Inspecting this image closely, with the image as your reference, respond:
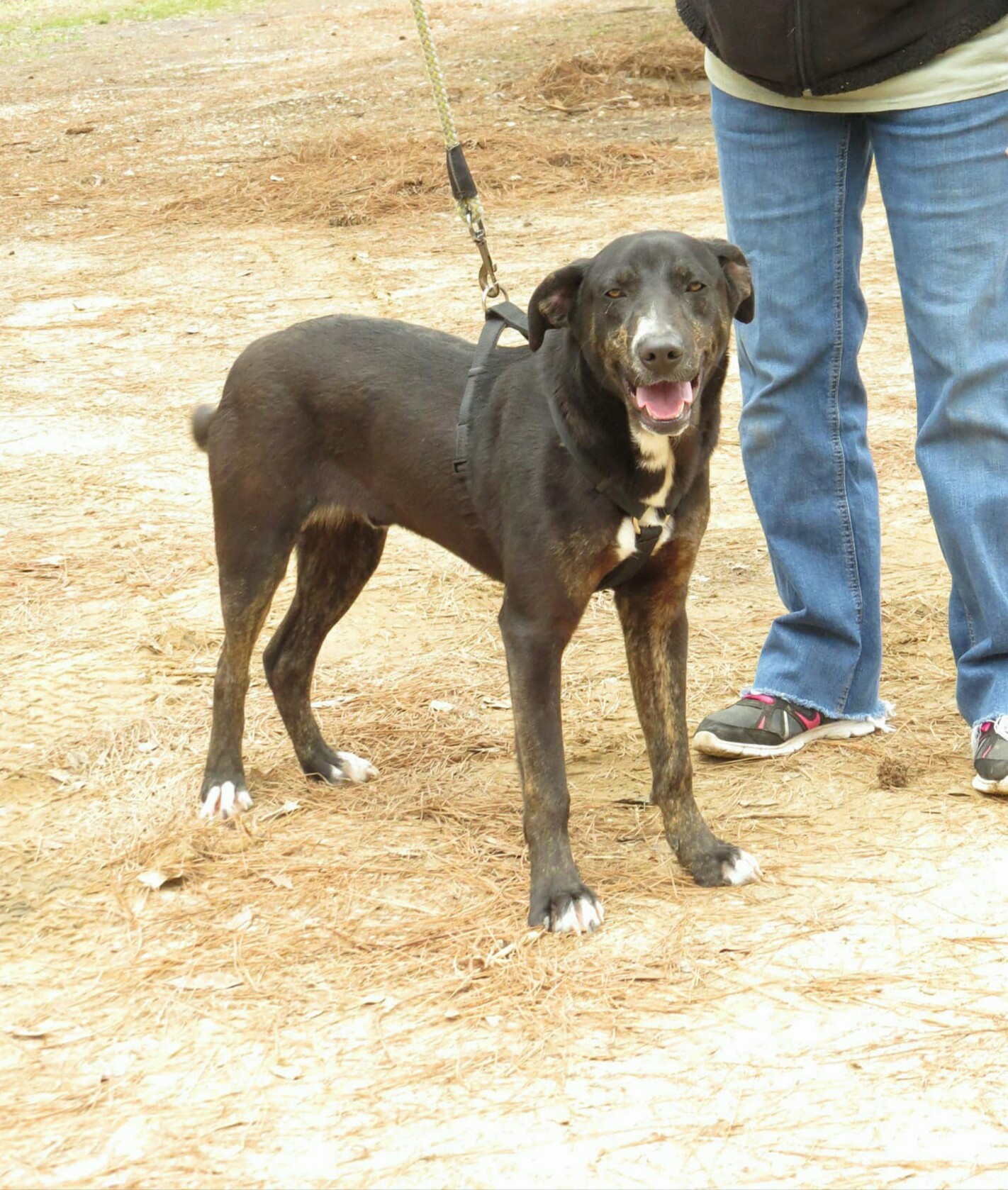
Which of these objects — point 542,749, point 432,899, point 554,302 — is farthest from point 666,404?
point 432,899

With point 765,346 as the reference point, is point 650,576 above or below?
below

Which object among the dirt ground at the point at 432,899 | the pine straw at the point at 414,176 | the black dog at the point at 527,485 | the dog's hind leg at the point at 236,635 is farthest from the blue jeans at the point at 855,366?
the pine straw at the point at 414,176

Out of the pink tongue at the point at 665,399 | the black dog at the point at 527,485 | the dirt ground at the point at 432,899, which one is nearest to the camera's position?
the dirt ground at the point at 432,899

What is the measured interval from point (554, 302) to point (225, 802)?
1.65 m

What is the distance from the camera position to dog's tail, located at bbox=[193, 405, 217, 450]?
416cm

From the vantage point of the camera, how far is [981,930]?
3236 mm

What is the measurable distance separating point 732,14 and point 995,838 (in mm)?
2161

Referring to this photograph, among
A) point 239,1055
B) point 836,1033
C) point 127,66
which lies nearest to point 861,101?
point 836,1033

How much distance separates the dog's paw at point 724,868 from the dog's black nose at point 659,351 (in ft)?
4.04

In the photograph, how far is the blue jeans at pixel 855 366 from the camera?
12.1 feet

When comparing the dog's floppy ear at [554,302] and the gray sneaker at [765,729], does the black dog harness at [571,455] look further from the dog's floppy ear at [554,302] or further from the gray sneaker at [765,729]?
the gray sneaker at [765,729]

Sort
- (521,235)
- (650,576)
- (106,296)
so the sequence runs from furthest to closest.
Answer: (521,235), (106,296), (650,576)

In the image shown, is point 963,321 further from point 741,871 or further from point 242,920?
point 242,920

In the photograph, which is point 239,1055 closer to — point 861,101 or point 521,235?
point 861,101
